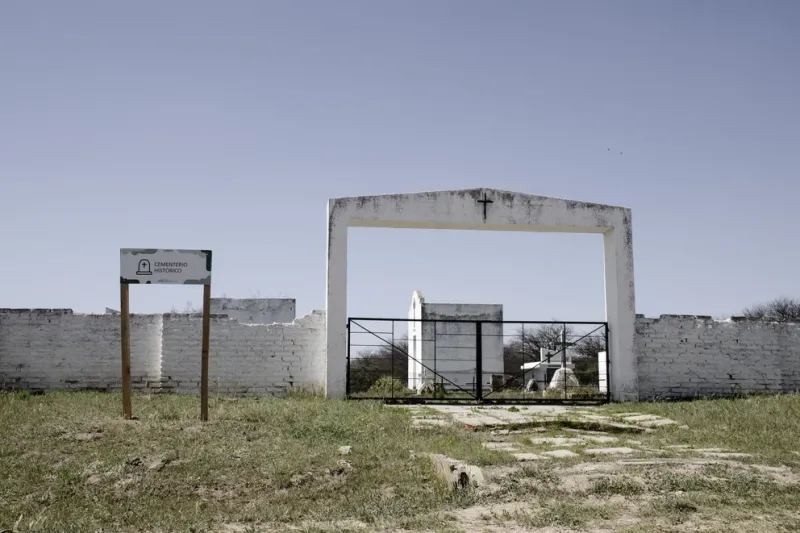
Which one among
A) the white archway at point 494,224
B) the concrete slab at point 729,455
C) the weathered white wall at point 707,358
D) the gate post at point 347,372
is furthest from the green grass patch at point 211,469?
the weathered white wall at point 707,358

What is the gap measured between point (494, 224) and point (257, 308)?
1227 cm

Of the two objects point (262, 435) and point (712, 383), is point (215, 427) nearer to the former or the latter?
point (262, 435)

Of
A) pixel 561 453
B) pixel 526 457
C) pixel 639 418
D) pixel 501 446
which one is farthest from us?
pixel 639 418

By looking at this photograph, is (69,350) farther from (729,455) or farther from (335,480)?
(729,455)

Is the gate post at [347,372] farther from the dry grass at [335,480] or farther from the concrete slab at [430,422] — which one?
the dry grass at [335,480]

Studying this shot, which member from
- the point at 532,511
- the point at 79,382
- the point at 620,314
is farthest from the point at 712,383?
the point at 79,382

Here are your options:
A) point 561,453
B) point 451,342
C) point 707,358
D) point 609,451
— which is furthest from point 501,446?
point 451,342

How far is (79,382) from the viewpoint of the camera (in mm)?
15789

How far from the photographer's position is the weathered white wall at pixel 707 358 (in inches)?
633

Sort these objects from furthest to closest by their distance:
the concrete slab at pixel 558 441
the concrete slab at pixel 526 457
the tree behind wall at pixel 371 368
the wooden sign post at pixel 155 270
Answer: the tree behind wall at pixel 371 368 → the wooden sign post at pixel 155 270 → the concrete slab at pixel 558 441 → the concrete slab at pixel 526 457

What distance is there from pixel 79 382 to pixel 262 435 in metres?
7.53

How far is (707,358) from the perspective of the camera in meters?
16.3

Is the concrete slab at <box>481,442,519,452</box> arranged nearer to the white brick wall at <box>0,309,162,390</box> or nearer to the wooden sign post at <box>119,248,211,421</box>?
the wooden sign post at <box>119,248,211,421</box>

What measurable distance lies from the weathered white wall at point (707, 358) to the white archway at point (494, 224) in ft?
1.59
